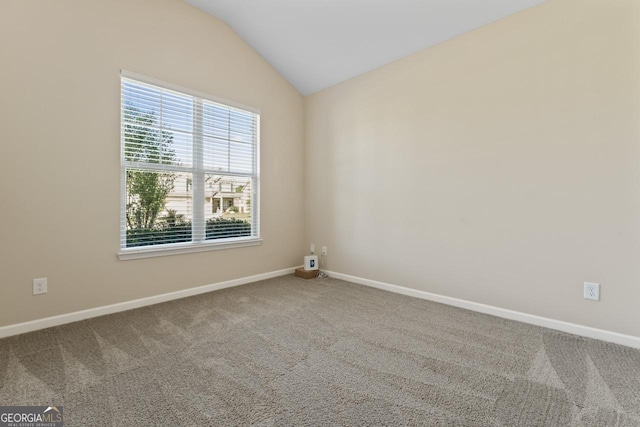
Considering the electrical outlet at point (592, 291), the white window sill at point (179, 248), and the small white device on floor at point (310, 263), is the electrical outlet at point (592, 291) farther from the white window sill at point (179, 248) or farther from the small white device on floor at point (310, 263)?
the white window sill at point (179, 248)

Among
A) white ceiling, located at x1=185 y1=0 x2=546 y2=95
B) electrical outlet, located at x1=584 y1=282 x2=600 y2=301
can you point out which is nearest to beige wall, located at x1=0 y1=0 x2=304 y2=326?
white ceiling, located at x1=185 y1=0 x2=546 y2=95

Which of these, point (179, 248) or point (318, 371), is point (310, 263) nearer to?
point (179, 248)

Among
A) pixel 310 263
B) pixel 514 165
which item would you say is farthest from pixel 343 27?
pixel 310 263

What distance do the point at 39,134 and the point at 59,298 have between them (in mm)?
1349

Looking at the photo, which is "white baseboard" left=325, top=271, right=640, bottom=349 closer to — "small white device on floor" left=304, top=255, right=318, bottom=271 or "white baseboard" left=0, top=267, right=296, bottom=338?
"small white device on floor" left=304, top=255, right=318, bottom=271

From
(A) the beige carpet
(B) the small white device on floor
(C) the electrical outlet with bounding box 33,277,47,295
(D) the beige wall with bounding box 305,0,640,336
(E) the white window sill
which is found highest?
(D) the beige wall with bounding box 305,0,640,336

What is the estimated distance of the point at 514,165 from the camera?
256 cm

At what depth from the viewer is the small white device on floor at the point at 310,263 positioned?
4.02m

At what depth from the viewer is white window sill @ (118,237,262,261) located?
2.80 meters

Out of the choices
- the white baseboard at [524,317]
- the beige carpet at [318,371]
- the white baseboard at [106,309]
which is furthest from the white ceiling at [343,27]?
the white baseboard at [106,309]

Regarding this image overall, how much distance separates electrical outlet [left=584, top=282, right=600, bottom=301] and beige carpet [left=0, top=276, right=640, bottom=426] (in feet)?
1.07

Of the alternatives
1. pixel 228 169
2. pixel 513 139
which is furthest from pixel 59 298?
pixel 513 139

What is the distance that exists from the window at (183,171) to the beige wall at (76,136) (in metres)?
0.12

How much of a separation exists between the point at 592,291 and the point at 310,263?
9.38 feet
